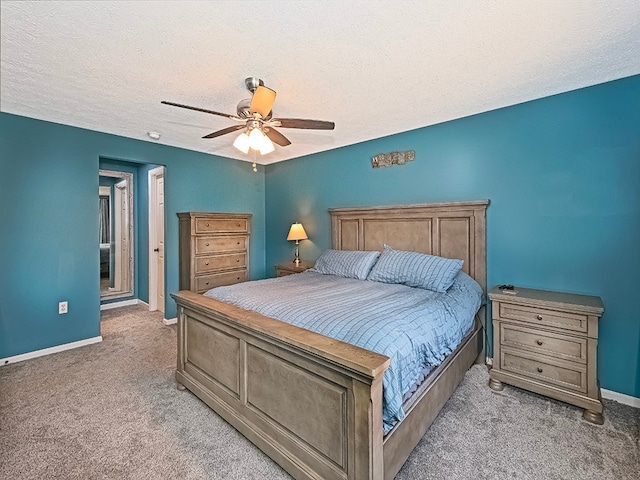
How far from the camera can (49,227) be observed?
288 centimetres

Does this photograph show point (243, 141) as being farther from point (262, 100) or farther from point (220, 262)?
point (220, 262)

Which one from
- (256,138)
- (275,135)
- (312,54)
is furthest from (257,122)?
(312,54)

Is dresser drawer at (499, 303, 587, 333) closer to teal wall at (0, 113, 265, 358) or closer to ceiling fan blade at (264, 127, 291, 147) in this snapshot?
ceiling fan blade at (264, 127, 291, 147)

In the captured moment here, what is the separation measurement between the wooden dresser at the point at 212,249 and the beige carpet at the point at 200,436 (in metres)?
1.47

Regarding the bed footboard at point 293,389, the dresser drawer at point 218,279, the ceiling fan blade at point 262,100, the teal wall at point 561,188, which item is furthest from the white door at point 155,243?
the teal wall at point 561,188

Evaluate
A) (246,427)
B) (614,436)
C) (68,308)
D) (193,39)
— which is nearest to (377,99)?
(193,39)

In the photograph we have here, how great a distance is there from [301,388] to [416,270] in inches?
60.0

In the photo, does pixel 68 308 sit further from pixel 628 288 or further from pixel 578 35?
pixel 628 288

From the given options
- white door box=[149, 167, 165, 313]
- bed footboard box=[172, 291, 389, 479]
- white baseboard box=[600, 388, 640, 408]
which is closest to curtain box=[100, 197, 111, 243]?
white door box=[149, 167, 165, 313]

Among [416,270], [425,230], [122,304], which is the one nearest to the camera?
[416,270]

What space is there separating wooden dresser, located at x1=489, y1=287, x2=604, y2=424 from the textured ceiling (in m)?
1.57

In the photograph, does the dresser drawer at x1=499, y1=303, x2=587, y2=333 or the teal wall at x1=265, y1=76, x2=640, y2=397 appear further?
the teal wall at x1=265, y1=76, x2=640, y2=397

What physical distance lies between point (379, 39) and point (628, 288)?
2374 millimetres

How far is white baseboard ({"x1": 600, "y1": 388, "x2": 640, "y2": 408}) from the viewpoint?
6.73ft
